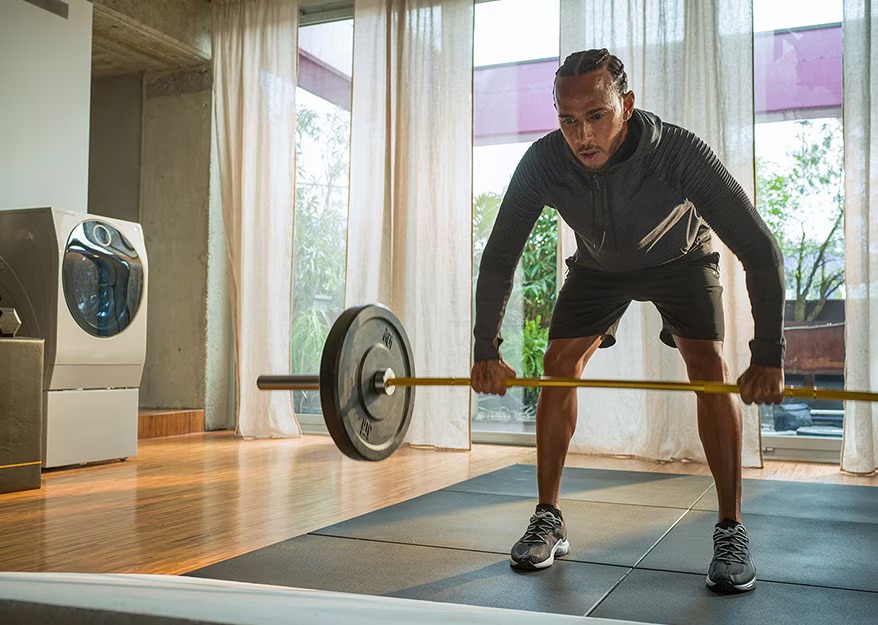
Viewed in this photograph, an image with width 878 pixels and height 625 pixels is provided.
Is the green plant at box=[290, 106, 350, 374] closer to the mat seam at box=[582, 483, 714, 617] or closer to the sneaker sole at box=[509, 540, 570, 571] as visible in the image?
the mat seam at box=[582, 483, 714, 617]

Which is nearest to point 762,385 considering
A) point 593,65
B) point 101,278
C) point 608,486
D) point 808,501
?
point 593,65

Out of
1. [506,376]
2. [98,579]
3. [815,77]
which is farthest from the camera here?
[815,77]

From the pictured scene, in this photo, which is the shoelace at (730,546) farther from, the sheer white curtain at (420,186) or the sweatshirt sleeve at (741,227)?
the sheer white curtain at (420,186)

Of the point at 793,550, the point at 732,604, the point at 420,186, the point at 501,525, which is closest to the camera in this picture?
the point at 732,604

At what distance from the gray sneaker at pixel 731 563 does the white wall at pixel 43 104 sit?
3.33 metres

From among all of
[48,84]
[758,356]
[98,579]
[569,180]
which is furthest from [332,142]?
[98,579]

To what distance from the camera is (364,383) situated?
1.93 m

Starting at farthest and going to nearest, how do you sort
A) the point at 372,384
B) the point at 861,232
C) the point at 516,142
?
the point at 516,142
the point at 861,232
the point at 372,384

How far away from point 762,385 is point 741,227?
348 mm

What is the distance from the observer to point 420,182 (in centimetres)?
441

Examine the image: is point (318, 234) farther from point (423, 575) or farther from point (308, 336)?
point (423, 575)

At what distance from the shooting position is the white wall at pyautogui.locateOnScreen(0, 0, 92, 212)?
387 cm

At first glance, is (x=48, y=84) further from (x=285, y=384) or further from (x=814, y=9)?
(x=814, y=9)

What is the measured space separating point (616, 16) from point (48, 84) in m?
2.71
